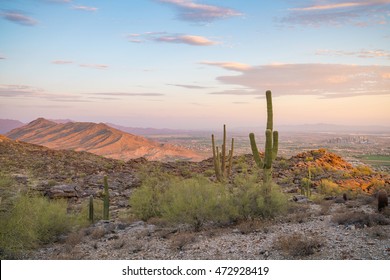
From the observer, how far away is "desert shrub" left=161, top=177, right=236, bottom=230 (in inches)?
591

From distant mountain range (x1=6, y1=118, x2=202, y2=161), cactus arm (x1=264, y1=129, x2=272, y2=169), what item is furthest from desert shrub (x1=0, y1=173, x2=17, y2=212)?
distant mountain range (x1=6, y1=118, x2=202, y2=161)

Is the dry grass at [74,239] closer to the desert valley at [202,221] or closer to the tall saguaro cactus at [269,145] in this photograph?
the desert valley at [202,221]

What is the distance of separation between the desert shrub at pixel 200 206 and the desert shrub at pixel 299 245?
12.9 feet

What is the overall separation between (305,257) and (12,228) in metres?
9.57

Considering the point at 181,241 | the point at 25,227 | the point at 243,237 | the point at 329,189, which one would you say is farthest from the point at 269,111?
the point at 329,189

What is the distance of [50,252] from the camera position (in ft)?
43.7

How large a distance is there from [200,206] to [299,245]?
17.0 ft

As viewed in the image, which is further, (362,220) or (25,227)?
(362,220)

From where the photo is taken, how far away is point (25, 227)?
1301 centimetres

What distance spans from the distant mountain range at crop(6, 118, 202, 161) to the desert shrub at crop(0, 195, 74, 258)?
35207 mm

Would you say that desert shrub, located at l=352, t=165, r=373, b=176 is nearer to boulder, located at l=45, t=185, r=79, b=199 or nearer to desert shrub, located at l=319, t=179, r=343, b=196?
desert shrub, located at l=319, t=179, r=343, b=196

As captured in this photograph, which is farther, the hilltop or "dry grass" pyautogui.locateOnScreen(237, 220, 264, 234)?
"dry grass" pyautogui.locateOnScreen(237, 220, 264, 234)

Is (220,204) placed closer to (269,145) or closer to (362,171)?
(269,145)
